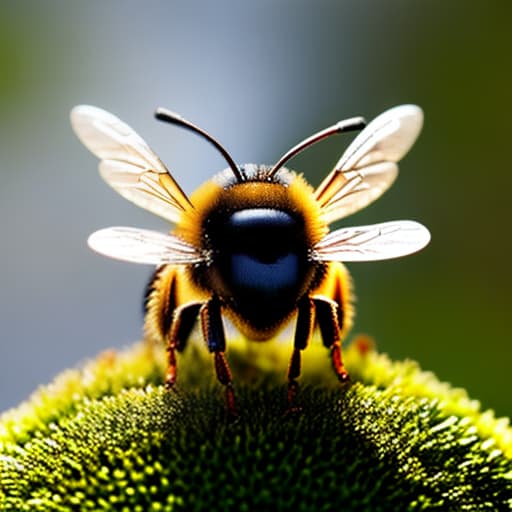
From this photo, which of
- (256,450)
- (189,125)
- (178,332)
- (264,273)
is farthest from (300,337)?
(189,125)

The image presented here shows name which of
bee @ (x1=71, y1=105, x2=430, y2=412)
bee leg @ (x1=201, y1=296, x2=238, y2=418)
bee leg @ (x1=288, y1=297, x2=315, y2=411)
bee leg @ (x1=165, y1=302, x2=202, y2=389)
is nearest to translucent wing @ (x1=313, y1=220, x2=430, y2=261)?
bee @ (x1=71, y1=105, x2=430, y2=412)

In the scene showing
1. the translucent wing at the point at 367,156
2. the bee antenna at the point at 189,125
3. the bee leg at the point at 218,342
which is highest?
the translucent wing at the point at 367,156

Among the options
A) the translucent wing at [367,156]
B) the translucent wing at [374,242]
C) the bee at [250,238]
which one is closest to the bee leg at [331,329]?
the bee at [250,238]

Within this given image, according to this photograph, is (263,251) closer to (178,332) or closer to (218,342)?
(218,342)

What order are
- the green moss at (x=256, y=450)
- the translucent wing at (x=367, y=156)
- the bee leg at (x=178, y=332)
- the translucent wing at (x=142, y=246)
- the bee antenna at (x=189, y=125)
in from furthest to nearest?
the translucent wing at (x=367, y=156) < the bee leg at (x=178, y=332) < the bee antenna at (x=189, y=125) < the translucent wing at (x=142, y=246) < the green moss at (x=256, y=450)

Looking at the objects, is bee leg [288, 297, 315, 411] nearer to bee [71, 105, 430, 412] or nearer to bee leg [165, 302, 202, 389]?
bee [71, 105, 430, 412]

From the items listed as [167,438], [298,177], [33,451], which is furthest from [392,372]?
[33,451]

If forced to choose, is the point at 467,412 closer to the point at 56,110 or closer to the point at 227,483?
the point at 227,483

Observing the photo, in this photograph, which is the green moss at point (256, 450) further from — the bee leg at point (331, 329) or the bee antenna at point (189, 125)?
the bee antenna at point (189, 125)
